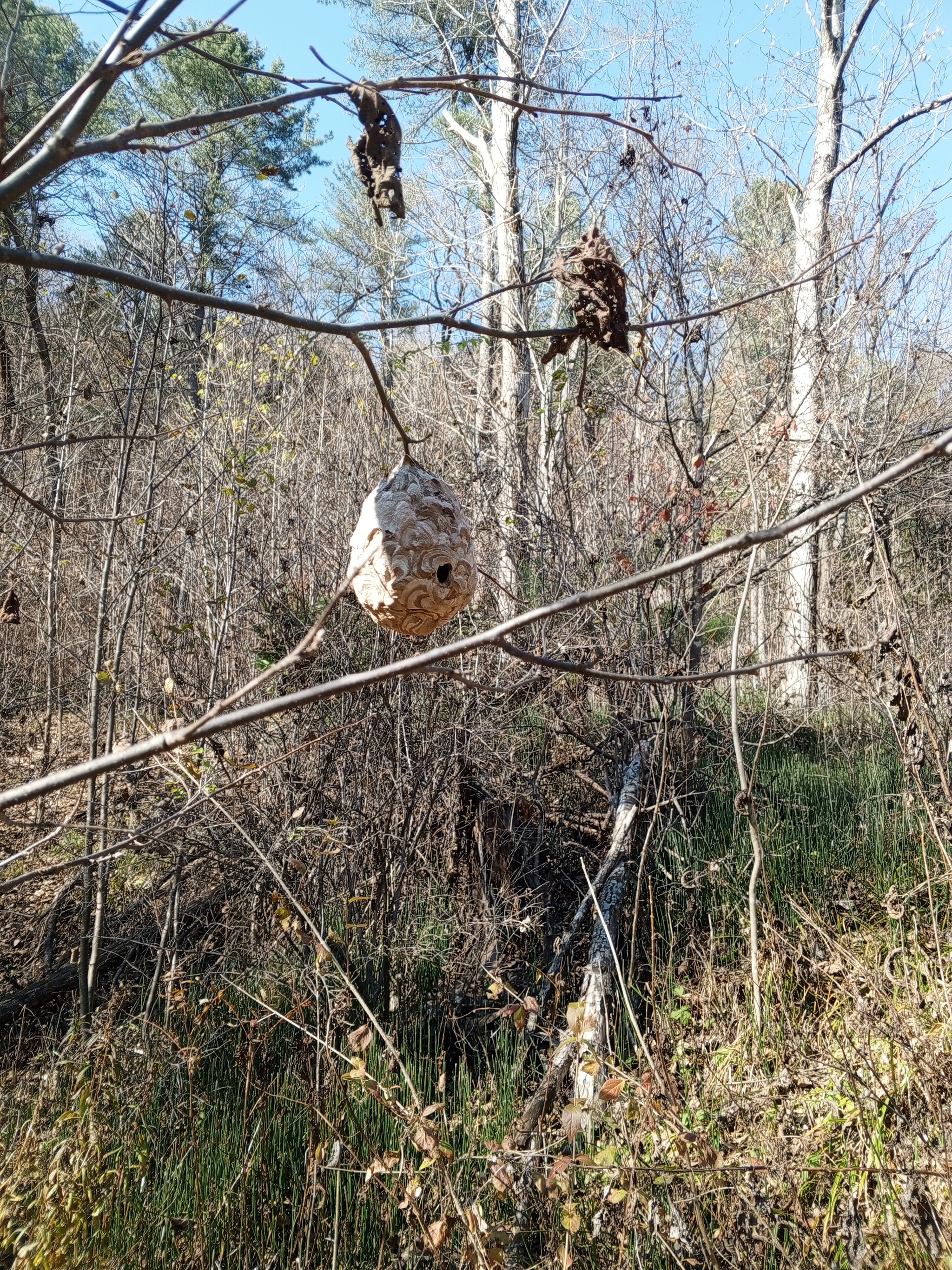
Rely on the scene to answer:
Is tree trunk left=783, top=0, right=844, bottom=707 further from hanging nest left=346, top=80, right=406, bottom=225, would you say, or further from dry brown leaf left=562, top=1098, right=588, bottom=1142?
hanging nest left=346, top=80, right=406, bottom=225

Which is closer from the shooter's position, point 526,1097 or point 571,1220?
point 571,1220

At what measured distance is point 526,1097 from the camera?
366cm

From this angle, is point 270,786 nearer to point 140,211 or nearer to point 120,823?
point 120,823

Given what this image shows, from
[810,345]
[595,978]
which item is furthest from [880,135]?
[595,978]

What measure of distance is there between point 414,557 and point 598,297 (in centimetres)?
57

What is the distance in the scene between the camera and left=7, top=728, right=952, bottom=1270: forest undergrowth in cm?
257

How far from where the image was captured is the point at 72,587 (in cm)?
683

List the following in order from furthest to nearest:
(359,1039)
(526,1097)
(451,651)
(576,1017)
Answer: (526,1097)
(359,1039)
(576,1017)
(451,651)

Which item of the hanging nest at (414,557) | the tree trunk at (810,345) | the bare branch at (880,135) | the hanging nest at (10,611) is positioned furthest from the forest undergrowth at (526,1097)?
the bare branch at (880,135)

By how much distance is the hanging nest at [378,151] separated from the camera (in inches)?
50.9

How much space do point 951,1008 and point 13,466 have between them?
19.9 feet

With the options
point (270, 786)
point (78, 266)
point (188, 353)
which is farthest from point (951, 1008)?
point (188, 353)

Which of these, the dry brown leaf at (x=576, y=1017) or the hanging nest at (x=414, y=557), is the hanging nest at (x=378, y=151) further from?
the dry brown leaf at (x=576, y=1017)

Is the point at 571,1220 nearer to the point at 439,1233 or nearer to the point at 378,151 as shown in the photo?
the point at 439,1233
